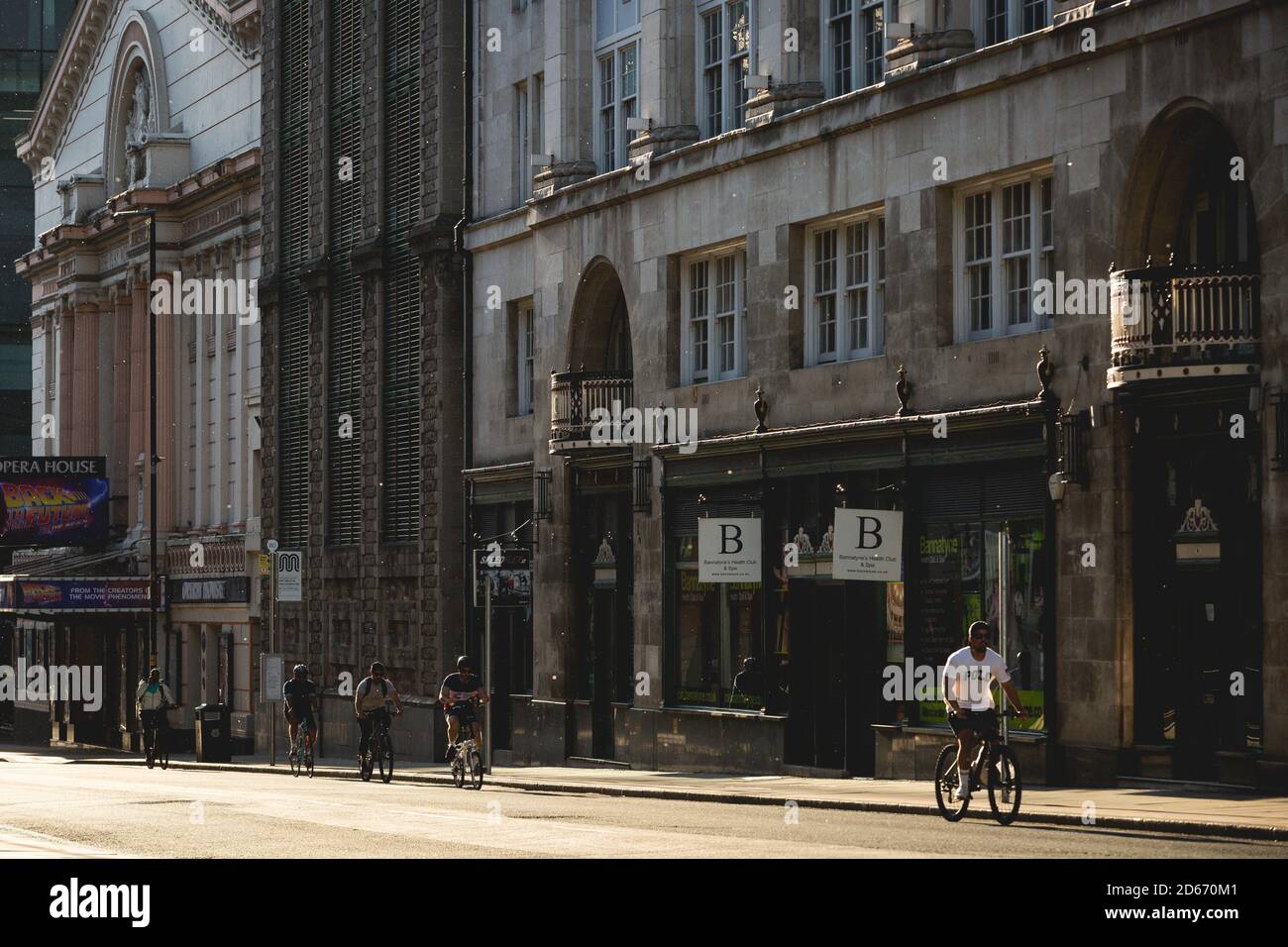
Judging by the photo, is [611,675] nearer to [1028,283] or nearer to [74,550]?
[1028,283]

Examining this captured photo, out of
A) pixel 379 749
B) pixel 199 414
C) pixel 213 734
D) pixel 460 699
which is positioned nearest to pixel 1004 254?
pixel 460 699

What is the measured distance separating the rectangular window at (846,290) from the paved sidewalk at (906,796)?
6.16 metres

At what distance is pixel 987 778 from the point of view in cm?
2433

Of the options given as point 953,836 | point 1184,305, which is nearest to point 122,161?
point 1184,305

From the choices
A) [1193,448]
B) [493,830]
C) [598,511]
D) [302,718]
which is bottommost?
[493,830]

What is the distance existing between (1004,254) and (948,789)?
9.19m

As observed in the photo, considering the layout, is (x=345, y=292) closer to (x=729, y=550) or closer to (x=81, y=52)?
(x=729, y=550)

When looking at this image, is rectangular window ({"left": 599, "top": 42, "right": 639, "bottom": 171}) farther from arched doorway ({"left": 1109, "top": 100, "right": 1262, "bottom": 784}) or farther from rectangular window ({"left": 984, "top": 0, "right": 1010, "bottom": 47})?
arched doorway ({"left": 1109, "top": 100, "right": 1262, "bottom": 784})

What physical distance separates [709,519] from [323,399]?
741 inches

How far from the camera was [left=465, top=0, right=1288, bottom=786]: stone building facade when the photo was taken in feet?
90.2

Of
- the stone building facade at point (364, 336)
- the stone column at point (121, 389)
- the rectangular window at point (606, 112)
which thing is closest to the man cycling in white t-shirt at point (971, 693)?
the rectangular window at point (606, 112)

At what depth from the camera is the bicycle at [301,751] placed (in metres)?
42.5

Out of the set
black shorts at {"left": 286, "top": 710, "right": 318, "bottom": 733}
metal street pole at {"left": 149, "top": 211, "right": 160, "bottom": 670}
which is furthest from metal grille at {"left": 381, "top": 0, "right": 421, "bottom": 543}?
metal street pole at {"left": 149, "top": 211, "right": 160, "bottom": 670}
